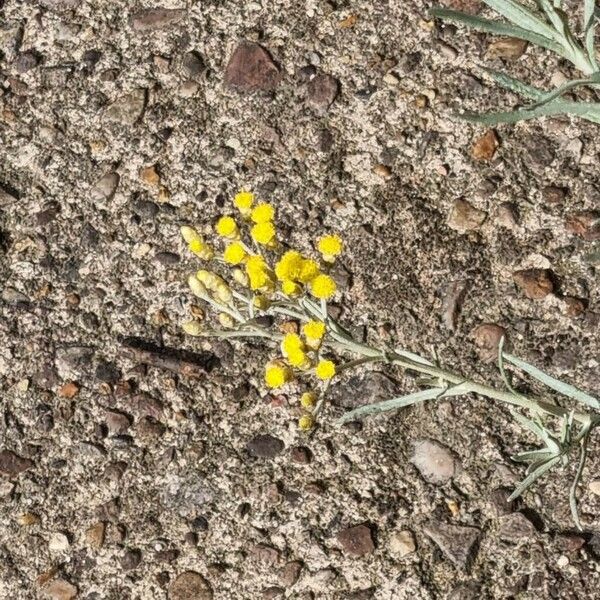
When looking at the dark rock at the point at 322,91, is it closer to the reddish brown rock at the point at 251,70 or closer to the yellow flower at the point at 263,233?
the reddish brown rock at the point at 251,70

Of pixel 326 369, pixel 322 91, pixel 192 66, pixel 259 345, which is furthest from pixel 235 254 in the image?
pixel 192 66

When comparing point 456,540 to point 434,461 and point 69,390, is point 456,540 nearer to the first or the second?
point 434,461

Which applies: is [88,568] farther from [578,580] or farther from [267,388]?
[578,580]

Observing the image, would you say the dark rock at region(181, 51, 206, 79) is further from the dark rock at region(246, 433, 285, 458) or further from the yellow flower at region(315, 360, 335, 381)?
the yellow flower at region(315, 360, 335, 381)

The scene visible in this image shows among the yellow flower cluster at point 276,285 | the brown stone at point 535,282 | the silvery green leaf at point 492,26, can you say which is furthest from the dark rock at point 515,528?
the silvery green leaf at point 492,26

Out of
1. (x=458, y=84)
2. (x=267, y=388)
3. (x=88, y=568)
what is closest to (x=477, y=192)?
(x=458, y=84)

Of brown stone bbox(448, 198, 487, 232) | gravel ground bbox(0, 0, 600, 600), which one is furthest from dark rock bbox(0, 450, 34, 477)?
brown stone bbox(448, 198, 487, 232)
